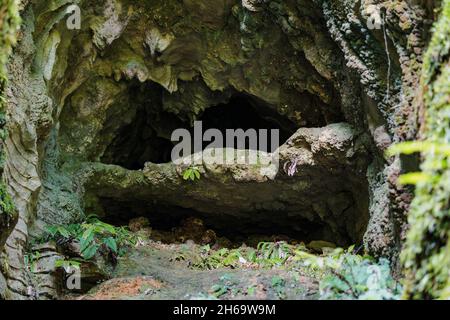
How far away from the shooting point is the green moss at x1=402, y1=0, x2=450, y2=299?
3.83 m

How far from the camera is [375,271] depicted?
491 centimetres

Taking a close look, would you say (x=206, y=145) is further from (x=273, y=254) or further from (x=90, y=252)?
(x=90, y=252)

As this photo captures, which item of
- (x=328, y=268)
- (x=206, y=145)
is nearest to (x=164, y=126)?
(x=206, y=145)

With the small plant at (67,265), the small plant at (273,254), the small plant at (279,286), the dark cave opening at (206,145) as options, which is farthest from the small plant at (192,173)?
the small plant at (279,286)

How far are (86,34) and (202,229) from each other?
12.4ft

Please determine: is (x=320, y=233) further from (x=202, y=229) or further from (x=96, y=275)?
(x=96, y=275)

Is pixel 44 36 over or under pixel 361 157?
over

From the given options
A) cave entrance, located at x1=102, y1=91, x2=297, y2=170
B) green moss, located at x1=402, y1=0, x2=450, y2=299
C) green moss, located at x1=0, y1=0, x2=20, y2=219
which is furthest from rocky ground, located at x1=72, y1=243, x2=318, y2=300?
cave entrance, located at x1=102, y1=91, x2=297, y2=170

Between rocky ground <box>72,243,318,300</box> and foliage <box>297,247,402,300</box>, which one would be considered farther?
rocky ground <box>72,243,318,300</box>

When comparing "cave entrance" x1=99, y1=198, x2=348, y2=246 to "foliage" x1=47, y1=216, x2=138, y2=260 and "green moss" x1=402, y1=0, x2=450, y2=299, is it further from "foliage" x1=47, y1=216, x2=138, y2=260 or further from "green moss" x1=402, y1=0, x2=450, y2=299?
"green moss" x1=402, y1=0, x2=450, y2=299

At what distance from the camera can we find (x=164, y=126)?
10016 millimetres

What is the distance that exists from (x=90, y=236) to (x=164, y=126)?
12.0 ft

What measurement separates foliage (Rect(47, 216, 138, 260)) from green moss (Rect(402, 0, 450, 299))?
3887mm
